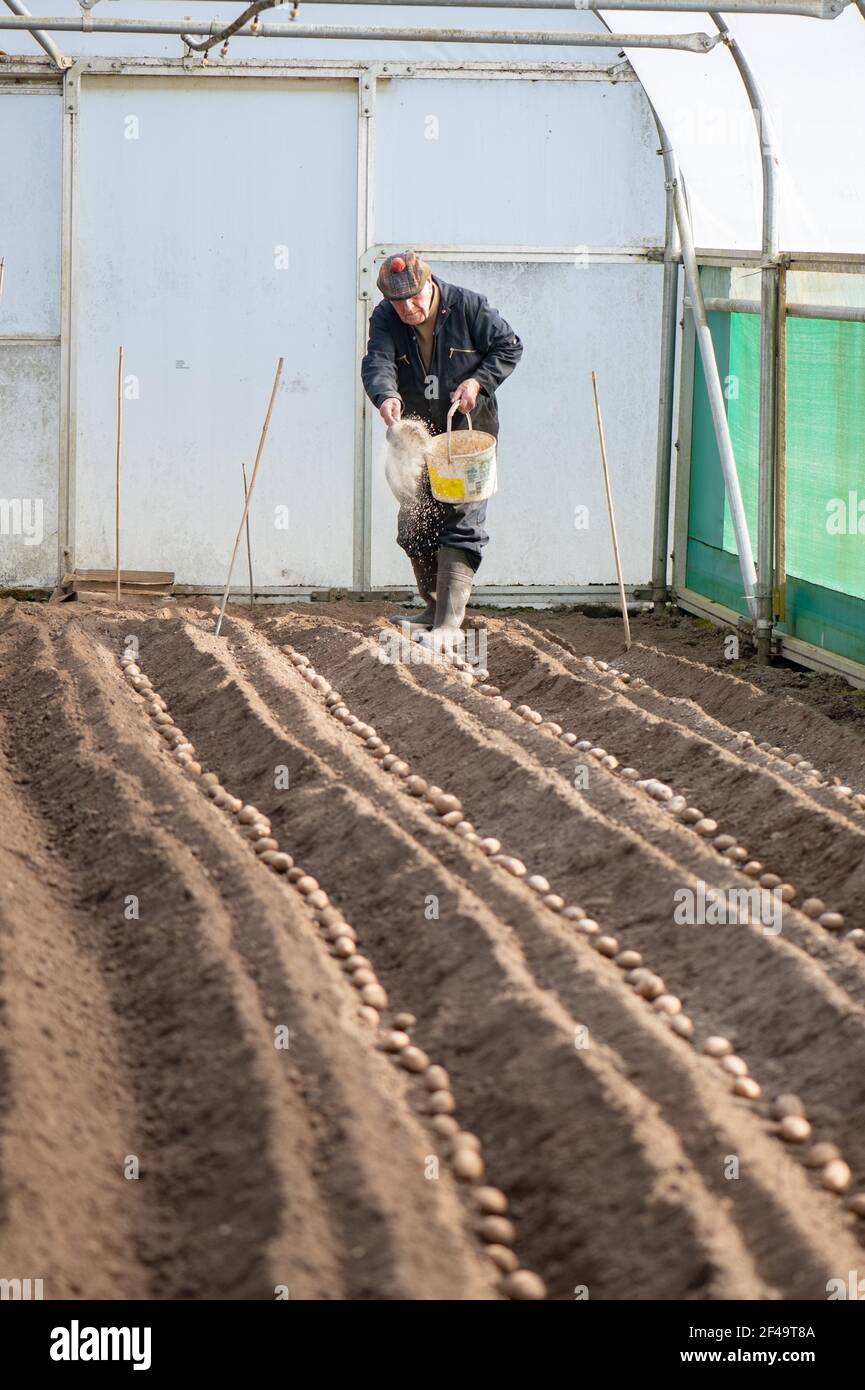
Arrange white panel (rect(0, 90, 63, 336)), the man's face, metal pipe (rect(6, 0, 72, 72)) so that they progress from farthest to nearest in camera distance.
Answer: white panel (rect(0, 90, 63, 336)), metal pipe (rect(6, 0, 72, 72)), the man's face

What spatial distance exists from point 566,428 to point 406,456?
6.87ft

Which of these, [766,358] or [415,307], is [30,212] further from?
[766,358]

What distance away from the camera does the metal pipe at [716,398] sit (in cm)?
781

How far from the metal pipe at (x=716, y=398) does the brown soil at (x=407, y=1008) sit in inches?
57.3

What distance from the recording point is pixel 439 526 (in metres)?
7.77

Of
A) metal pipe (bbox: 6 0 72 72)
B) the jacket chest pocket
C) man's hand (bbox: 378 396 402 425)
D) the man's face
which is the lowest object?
man's hand (bbox: 378 396 402 425)

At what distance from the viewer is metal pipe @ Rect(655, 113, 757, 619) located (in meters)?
7.81

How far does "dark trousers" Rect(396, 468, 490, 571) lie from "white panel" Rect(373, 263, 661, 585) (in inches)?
60.0

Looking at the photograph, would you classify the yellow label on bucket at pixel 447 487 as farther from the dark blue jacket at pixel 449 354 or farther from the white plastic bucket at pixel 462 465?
the dark blue jacket at pixel 449 354

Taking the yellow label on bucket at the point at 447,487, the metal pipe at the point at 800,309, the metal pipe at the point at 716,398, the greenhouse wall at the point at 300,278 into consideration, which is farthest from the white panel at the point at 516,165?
the yellow label on bucket at the point at 447,487

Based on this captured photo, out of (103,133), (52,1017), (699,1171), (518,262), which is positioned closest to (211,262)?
(103,133)

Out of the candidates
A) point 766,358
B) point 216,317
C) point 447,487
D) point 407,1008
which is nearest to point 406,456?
point 447,487

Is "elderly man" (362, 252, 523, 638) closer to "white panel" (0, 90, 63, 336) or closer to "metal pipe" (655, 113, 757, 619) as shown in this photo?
"metal pipe" (655, 113, 757, 619)

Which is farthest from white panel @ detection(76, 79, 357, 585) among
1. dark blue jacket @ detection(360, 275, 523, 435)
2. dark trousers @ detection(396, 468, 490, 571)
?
dark blue jacket @ detection(360, 275, 523, 435)
